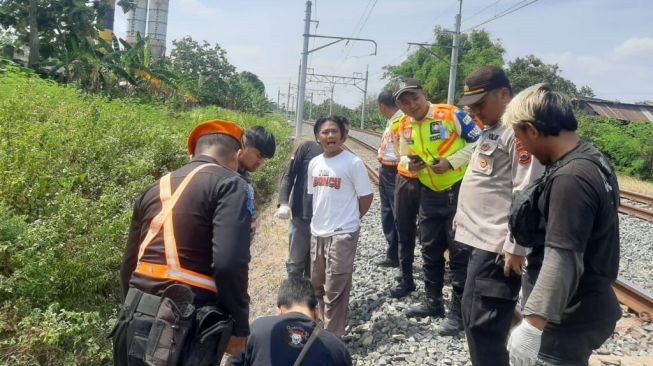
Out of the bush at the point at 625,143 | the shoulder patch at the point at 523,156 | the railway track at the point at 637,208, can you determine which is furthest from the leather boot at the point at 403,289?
the bush at the point at 625,143

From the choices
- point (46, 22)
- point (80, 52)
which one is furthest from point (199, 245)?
point (46, 22)

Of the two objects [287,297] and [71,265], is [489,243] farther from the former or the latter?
[71,265]

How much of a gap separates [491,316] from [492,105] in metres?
1.23

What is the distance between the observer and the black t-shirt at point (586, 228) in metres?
2.03

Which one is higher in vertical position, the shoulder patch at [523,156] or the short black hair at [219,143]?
the shoulder patch at [523,156]

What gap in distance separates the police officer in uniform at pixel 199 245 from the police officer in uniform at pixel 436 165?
2233 millimetres

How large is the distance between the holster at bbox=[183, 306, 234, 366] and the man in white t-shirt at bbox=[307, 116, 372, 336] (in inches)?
77.6

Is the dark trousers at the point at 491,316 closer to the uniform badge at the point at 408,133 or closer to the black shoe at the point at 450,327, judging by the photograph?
the black shoe at the point at 450,327

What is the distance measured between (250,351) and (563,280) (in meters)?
1.48

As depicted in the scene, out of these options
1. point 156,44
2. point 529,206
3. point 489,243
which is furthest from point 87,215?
point 156,44

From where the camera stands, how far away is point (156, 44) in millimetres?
38750

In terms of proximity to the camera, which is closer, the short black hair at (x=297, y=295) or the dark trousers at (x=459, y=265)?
the short black hair at (x=297, y=295)

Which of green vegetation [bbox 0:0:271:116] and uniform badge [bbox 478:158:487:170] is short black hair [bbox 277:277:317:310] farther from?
green vegetation [bbox 0:0:271:116]

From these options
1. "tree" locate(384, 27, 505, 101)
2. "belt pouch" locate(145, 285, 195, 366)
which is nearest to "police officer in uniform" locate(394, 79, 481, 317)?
"belt pouch" locate(145, 285, 195, 366)
